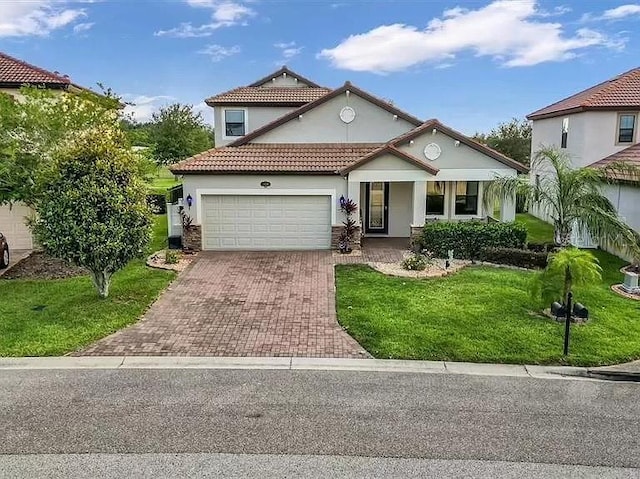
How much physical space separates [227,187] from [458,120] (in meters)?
32.3

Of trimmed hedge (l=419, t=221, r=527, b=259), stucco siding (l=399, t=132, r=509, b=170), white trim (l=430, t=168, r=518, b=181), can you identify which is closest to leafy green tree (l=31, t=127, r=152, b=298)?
trimmed hedge (l=419, t=221, r=527, b=259)

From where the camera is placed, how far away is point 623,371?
843 centimetres

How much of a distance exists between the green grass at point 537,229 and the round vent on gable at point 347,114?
27.3ft

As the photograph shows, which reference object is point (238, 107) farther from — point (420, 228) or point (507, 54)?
point (507, 54)

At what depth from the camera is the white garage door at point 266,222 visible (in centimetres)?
1853

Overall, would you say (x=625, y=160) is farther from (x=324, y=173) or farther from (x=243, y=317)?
(x=243, y=317)

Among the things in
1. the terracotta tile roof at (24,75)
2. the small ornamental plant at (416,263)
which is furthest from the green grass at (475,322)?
the terracotta tile roof at (24,75)

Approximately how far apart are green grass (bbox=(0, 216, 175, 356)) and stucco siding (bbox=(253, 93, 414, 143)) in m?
7.85

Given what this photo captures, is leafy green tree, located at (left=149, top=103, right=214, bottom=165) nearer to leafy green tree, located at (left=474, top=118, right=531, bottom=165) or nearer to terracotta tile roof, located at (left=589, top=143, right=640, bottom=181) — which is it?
leafy green tree, located at (left=474, top=118, right=531, bottom=165)

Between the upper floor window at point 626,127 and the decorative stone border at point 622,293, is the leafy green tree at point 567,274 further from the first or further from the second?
the upper floor window at point 626,127

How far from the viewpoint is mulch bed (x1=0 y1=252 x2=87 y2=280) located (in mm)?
14984

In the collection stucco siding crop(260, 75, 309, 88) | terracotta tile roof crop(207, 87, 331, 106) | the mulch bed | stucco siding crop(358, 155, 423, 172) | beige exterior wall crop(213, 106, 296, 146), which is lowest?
the mulch bed

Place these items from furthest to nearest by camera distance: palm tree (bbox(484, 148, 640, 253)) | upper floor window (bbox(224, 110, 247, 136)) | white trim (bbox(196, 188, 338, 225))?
upper floor window (bbox(224, 110, 247, 136))
white trim (bbox(196, 188, 338, 225))
palm tree (bbox(484, 148, 640, 253))

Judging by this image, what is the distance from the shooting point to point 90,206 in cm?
1138
